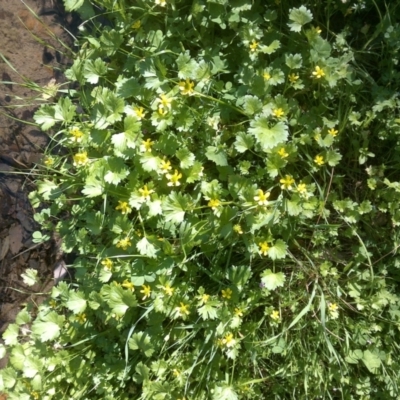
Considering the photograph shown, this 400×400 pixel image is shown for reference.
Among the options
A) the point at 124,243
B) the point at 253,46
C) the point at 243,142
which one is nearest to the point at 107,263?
the point at 124,243

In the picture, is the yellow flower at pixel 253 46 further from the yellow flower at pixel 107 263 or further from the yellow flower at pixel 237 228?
the yellow flower at pixel 107 263

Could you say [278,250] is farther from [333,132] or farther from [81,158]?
[81,158]

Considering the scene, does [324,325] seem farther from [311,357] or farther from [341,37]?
[341,37]

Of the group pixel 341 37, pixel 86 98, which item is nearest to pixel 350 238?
pixel 341 37

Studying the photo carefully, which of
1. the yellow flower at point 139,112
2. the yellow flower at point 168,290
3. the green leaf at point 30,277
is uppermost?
the yellow flower at point 139,112

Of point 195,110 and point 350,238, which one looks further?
point 350,238

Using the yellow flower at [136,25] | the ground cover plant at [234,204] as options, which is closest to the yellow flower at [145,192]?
the ground cover plant at [234,204]
